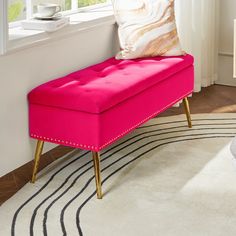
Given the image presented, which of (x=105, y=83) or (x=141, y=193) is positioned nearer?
(x=141, y=193)

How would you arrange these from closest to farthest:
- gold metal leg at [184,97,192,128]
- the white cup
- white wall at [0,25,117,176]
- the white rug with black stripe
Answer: the white rug with black stripe < white wall at [0,25,117,176] < the white cup < gold metal leg at [184,97,192,128]

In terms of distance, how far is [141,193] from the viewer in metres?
3.30

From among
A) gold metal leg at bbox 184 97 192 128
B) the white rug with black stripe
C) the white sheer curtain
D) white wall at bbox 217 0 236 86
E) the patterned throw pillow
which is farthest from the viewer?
white wall at bbox 217 0 236 86

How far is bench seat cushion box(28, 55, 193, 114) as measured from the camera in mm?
3240

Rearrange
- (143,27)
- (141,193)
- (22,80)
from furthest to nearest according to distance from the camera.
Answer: (143,27) → (22,80) → (141,193)

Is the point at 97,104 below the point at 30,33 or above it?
below

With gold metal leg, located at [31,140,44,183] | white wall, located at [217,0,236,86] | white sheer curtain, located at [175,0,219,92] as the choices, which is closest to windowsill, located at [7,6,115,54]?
gold metal leg, located at [31,140,44,183]

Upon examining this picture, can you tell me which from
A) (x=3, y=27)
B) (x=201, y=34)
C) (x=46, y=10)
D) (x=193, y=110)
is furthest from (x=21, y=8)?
(x=201, y=34)

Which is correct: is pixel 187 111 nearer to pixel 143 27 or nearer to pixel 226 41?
pixel 143 27

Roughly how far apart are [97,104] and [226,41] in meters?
2.69

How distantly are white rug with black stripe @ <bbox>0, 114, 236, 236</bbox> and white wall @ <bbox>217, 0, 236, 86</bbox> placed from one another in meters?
1.41

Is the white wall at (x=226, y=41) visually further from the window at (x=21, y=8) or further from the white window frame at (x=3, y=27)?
the white window frame at (x=3, y=27)

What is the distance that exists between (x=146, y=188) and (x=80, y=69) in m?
1.04

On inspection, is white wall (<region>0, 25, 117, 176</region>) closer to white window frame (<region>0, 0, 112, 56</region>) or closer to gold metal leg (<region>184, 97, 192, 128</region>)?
white window frame (<region>0, 0, 112, 56</region>)
